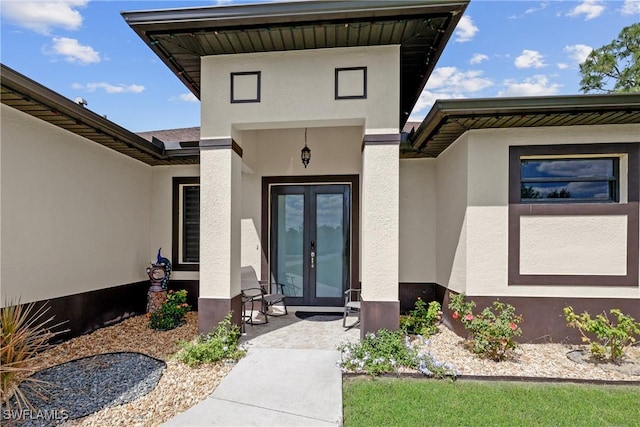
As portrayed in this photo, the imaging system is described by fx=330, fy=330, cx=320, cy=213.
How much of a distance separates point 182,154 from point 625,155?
732cm

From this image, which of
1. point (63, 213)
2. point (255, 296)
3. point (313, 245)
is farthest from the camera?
point (313, 245)

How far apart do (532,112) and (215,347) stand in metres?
5.14

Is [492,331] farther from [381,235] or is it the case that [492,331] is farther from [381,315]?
[381,235]

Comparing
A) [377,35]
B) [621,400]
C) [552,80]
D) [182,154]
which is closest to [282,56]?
[377,35]

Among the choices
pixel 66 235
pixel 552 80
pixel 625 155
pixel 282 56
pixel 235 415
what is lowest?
pixel 235 415

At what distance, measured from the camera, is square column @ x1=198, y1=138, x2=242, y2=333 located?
4.68 meters

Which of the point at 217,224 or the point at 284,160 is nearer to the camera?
the point at 217,224

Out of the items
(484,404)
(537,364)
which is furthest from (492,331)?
(484,404)

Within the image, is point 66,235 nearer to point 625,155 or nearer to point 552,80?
point 625,155

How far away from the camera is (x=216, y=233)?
471cm

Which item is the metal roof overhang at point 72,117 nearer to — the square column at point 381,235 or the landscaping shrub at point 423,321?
the square column at point 381,235

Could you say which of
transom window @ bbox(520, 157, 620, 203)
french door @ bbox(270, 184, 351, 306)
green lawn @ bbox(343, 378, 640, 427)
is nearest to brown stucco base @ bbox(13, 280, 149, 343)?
french door @ bbox(270, 184, 351, 306)

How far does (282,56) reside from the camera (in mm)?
4629

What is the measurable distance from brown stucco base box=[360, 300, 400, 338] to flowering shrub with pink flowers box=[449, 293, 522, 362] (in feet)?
3.22
